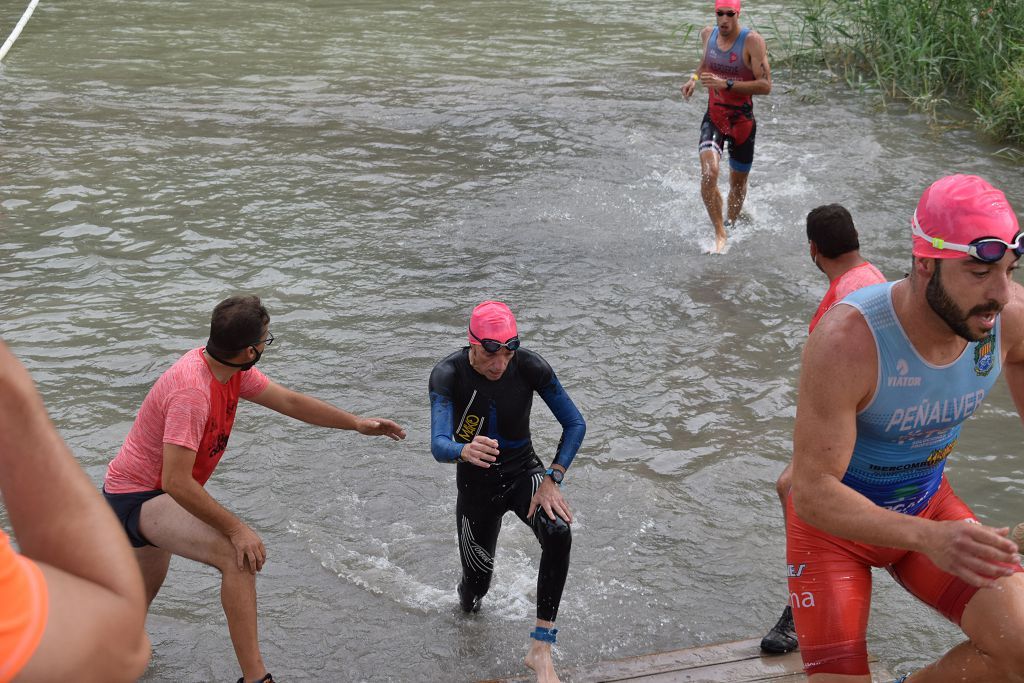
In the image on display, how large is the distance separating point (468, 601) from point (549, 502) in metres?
0.95

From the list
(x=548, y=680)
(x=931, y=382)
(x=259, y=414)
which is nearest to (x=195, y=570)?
(x=259, y=414)

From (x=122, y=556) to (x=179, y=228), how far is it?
9786 mm

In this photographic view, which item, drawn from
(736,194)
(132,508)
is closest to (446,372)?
(132,508)

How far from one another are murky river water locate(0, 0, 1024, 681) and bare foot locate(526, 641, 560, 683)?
365 millimetres

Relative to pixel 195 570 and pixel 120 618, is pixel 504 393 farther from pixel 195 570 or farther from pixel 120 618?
pixel 120 618

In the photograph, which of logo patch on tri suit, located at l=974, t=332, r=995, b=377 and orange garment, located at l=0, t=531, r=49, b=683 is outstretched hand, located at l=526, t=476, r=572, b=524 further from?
orange garment, located at l=0, t=531, r=49, b=683

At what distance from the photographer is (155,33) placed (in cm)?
1852

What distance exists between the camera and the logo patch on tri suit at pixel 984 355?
12.1 feet

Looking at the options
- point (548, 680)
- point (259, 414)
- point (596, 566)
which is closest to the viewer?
point (548, 680)

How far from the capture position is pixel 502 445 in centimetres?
535

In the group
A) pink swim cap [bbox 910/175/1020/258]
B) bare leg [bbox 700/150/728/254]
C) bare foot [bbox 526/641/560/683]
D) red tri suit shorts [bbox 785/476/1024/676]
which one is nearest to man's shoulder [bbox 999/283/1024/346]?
pink swim cap [bbox 910/175/1020/258]

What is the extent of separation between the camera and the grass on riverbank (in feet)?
42.9

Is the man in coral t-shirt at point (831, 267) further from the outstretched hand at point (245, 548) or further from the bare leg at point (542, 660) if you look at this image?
the outstretched hand at point (245, 548)

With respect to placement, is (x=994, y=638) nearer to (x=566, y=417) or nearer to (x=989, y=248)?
(x=989, y=248)
